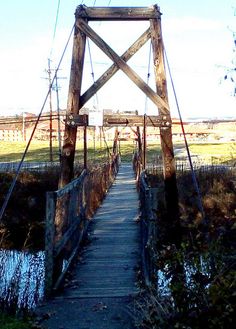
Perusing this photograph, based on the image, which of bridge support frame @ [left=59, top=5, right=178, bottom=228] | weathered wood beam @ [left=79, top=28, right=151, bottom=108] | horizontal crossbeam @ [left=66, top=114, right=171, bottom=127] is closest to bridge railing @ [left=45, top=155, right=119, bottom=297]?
horizontal crossbeam @ [left=66, top=114, right=171, bottom=127]

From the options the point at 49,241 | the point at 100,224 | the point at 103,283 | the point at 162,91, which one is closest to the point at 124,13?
the point at 162,91

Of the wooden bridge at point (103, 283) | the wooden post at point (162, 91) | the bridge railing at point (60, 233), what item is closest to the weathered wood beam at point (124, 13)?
the wooden post at point (162, 91)

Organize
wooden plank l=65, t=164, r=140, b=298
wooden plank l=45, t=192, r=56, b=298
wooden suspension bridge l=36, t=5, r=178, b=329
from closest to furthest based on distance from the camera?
wooden suspension bridge l=36, t=5, r=178, b=329 → wooden plank l=45, t=192, r=56, b=298 → wooden plank l=65, t=164, r=140, b=298

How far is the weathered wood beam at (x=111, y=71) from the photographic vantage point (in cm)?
1243

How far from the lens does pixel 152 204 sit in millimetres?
8461

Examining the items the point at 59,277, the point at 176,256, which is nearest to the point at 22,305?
the point at 59,277

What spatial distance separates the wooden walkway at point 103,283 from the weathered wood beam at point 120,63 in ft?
9.55

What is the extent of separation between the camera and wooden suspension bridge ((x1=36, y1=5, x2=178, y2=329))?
711 centimetres

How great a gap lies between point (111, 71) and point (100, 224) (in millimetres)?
4160

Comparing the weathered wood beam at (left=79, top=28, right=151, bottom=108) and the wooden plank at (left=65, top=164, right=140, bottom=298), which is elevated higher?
the weathered wood beam at (left=79, top=28, right=151, bottom=108)

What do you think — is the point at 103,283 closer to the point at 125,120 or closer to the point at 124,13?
the point at 125,120

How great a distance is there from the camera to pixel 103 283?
336 inches

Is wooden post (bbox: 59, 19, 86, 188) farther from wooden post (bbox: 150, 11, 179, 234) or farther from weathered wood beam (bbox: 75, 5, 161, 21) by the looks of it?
wooden post (bbox: 150, 11, 179, 234)

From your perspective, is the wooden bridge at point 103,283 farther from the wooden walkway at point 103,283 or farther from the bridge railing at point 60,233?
the bridge railing at point 60,233
